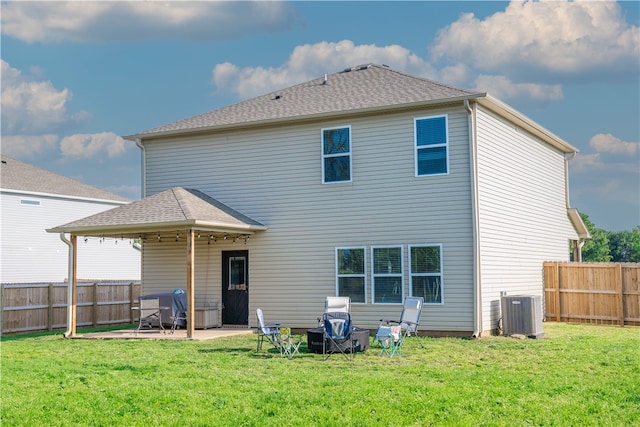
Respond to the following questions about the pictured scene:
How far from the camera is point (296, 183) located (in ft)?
54.6

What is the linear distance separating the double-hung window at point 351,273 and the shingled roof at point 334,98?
3.21 meters

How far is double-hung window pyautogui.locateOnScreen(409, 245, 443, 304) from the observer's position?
15.0m

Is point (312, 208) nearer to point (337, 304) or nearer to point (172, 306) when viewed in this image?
point (337, 304)

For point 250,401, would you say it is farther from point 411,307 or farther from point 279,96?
point 279,96

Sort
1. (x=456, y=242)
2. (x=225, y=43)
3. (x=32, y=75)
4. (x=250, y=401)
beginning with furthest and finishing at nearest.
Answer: (x=32, y=75) < (x=225, y=43) < (x=456, y=242) < (x=250, y=401)

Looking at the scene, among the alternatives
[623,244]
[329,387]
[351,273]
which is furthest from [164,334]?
[623,244]

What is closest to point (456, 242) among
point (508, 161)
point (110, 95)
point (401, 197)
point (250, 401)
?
point (401, 197)

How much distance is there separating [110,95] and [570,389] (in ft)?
77.2

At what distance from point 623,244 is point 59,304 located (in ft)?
249

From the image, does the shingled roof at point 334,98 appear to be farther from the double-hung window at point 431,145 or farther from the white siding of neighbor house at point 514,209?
the white siding of neighbor house at point 514,209

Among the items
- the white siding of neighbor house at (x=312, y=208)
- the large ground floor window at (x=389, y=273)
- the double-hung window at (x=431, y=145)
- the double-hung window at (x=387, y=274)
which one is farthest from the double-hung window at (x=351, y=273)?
the double-hung window at (x=431, y=145)

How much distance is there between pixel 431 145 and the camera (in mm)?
15188

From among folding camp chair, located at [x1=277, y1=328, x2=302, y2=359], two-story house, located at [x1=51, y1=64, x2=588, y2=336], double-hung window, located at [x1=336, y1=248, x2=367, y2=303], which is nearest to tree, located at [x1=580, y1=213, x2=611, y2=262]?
two-story house, located at [x1=51, y1=64, x2=588, y2=336]

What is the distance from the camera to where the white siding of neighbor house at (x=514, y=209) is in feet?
50.0
